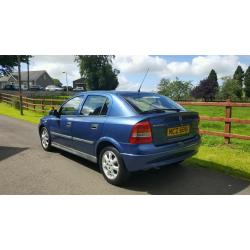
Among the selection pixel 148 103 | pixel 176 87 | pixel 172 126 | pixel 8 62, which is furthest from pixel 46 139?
pixel 176 87

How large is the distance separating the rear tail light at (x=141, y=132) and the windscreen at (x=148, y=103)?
0.37m

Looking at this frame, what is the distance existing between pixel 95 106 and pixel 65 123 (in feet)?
3.51

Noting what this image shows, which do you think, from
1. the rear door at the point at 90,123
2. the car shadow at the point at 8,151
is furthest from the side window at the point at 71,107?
the car shadow at the point at 8,151

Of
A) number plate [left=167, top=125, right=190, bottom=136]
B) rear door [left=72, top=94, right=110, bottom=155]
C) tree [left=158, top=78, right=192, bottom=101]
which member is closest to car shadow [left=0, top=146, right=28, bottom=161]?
rear door [left=72, top=94, right=110, bottom=155]

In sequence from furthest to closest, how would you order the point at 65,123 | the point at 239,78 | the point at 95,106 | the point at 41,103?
the point at 239,78 < the point at 41,103 < the point at 65,123 < the point at 95,106

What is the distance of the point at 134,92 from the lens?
201 inches

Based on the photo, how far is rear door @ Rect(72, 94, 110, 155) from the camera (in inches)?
192

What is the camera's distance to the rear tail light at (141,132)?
4.12 m

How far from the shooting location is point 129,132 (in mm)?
4191

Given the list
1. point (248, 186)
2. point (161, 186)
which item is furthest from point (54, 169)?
point (248, 186)

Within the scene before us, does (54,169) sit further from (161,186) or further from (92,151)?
(161,186)

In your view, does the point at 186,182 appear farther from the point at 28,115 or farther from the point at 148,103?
the point at 28,115

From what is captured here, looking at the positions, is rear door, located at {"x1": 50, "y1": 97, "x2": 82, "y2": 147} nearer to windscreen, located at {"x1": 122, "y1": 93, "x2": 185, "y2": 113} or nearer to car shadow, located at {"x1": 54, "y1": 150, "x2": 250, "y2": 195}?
car shadow, located at {"x1": 54, "y1": 150, "x2": 250, "y2": 195}

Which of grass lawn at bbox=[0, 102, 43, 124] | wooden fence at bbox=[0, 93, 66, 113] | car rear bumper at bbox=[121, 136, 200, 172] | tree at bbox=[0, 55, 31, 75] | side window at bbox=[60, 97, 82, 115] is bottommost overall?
grass lawn at bbox=[0, 102, 43, 124]
